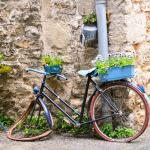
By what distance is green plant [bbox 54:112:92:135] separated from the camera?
21.2 feet

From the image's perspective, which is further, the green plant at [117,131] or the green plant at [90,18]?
the green plant at [90,18]

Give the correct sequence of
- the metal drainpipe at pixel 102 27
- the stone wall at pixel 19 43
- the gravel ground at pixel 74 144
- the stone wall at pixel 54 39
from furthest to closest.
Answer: the stone wall at pixel 19 43
the stone wall at pixel 54 39
the metal drainpipe at pixel 102 27
the gravel ground at pixel 74 144

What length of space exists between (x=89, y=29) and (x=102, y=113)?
3.86ft

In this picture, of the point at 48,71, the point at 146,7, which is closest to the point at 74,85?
the point at 48,71

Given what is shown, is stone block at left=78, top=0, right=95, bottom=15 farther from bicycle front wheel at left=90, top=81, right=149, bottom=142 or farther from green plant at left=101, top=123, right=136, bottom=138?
green plant at left=101, top=123, right=136, bottom=138

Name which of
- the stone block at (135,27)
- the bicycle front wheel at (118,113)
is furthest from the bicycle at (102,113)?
the stone block at (135,27)

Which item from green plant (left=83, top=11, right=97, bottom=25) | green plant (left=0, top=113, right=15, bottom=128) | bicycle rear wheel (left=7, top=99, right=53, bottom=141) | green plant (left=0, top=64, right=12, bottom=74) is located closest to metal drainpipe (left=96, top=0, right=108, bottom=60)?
green plant (left=83, top=11, right=97, bottom=25)

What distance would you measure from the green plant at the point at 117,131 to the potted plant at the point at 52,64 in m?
1.01

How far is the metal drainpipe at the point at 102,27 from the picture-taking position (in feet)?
20.5

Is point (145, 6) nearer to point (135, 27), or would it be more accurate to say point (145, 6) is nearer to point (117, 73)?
point (135, 27)

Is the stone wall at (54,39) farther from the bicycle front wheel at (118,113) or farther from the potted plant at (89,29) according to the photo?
the bicycle front wheel at (118,113)

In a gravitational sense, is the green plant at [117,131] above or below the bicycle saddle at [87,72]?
below

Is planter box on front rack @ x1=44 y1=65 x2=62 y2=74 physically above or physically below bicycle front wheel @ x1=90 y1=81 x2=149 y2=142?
above

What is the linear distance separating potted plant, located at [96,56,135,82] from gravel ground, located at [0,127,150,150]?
0.84m
